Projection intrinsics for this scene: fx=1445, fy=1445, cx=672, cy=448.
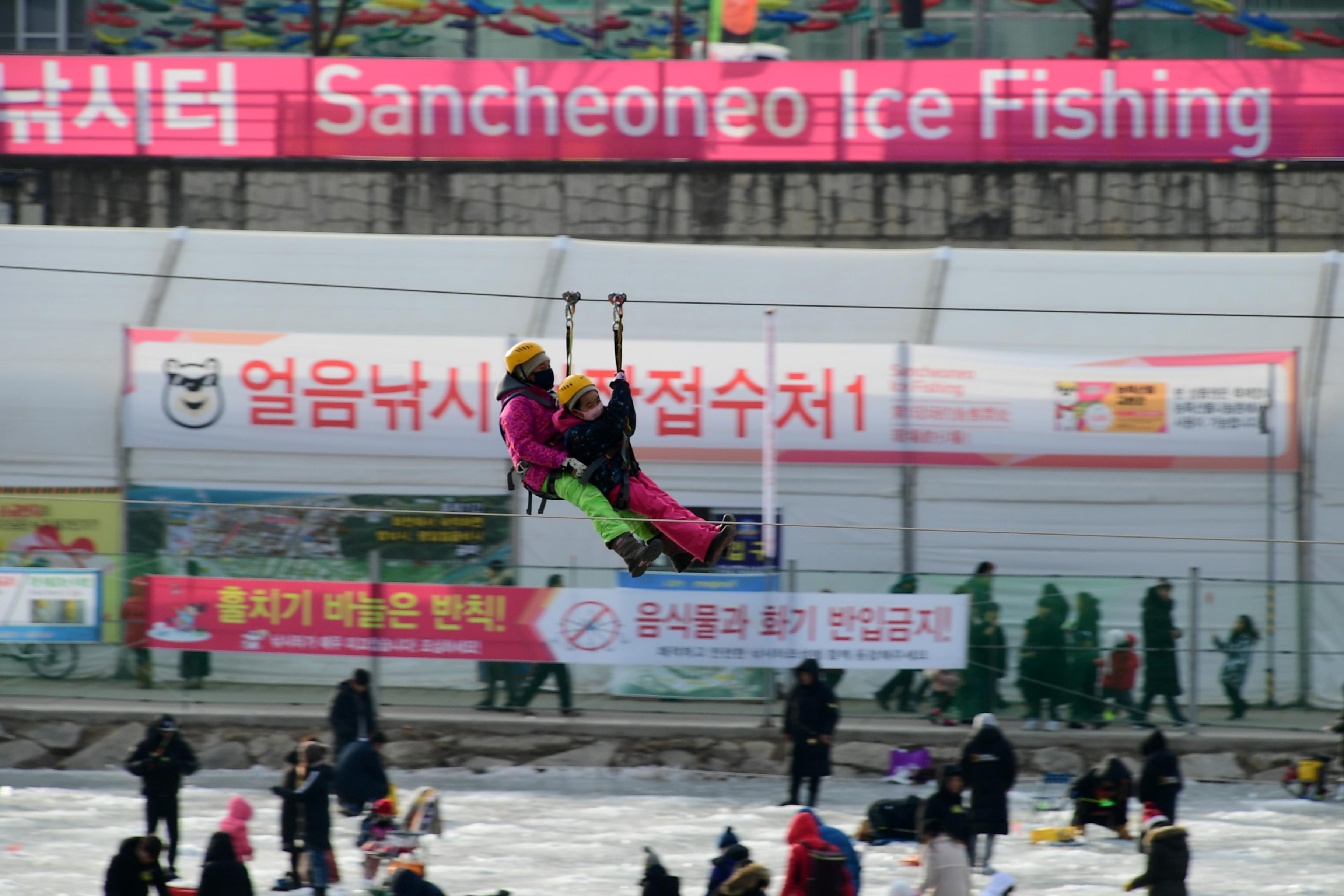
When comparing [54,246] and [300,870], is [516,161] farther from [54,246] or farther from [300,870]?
[300,870]

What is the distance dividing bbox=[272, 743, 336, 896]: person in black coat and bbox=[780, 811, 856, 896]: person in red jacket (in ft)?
13.5

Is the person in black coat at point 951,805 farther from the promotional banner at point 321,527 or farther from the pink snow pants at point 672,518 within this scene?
the promotional banner at point 321,527

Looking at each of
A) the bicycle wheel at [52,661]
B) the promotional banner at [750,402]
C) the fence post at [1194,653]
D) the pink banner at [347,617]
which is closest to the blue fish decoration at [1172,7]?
the promotional banner at [750,402]

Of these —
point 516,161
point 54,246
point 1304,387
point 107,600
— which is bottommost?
point 107,600

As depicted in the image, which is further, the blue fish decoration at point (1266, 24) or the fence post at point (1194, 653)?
the blue fish decoration at point (1266, 24)

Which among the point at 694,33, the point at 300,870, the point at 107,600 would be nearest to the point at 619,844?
the point at 300,870

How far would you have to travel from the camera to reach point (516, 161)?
66.3 feet

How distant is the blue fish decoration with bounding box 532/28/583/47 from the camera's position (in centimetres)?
2709

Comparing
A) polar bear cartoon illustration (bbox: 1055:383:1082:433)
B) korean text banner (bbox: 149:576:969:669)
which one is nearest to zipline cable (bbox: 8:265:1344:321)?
polar bear cartoon illustration (bbox: 1055:383:1082:433)

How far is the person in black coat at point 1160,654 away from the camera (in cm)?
1476

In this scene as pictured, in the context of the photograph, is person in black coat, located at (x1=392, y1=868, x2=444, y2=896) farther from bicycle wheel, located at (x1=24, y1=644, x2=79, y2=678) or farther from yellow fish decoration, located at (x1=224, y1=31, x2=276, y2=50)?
yellow fish decoration, located at (x1=224, y1=31, x2=276, y2=50)

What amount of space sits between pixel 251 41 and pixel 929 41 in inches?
502

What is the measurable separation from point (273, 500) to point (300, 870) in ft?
18.6

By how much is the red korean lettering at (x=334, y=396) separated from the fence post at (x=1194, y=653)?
9.29 metres
